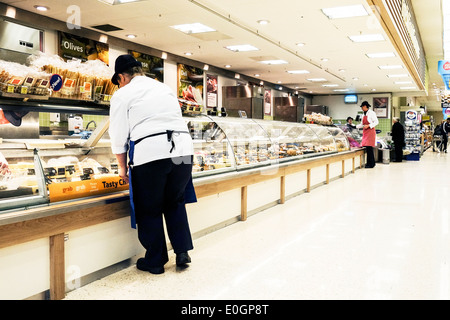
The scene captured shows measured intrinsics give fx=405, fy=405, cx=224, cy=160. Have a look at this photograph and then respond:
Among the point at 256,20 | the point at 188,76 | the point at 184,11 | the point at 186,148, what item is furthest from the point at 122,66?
the point at 188,76

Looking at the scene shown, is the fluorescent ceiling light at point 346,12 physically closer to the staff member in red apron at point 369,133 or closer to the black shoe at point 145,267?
the staff member in red apron at point 369,133

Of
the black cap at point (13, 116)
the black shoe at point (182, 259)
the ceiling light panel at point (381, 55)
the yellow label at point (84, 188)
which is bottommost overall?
the black shoe at point (182, 259)

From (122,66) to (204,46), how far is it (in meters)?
6.28

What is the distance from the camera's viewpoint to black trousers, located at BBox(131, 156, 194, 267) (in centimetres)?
273

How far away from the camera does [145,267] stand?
9.60 feet

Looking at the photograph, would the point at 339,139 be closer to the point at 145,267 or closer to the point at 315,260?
the point at 315,260

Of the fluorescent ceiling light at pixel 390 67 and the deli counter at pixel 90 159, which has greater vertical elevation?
the fluorescent ceiling light at pixel 390 67

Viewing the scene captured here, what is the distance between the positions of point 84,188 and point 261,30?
5.75 m

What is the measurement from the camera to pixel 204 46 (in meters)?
8.81

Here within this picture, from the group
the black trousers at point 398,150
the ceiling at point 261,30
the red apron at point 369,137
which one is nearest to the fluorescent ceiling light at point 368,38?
the ceiling at point 261,30

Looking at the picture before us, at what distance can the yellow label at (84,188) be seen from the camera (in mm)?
2539

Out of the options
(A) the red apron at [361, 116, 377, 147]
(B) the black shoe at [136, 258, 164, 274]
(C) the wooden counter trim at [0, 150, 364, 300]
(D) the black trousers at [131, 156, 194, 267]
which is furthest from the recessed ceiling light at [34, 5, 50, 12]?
(A) the red apron at [361, 116, 377, 147]

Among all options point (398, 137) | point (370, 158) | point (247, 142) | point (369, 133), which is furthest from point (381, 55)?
point (247, 142)
